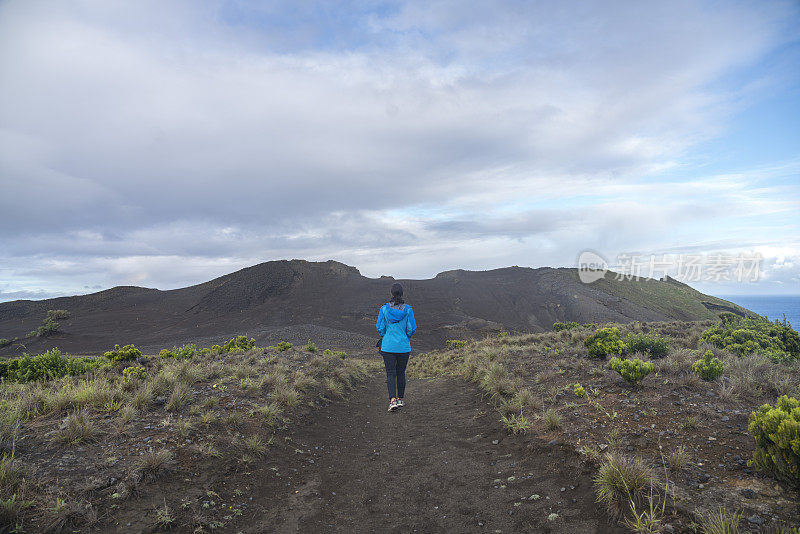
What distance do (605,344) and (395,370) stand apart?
5811 millimetres

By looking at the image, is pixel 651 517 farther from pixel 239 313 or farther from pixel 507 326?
pixel 239 313

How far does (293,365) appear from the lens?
12.4 meters

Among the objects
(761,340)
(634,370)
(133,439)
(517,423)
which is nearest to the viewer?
(133,439)

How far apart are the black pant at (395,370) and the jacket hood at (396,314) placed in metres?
0.74

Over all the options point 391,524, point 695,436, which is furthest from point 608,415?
point 391,524

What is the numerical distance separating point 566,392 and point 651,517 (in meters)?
4.32

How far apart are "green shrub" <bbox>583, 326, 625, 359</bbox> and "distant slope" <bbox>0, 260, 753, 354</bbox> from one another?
85.4ft

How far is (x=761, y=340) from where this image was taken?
1258 centimetres

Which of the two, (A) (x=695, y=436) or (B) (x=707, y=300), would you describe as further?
(B) (x=707, y=300)

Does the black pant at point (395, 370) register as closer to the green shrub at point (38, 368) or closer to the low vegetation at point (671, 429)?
the low vegetation at point (671, 429)

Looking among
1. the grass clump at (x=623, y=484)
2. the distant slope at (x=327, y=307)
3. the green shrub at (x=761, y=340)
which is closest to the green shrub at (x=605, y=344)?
the green shrub at (x=761, y=340)

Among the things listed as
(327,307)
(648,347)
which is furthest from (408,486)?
(327,307)

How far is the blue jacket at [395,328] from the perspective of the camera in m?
8.41

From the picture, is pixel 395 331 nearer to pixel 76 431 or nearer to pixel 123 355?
pixel 76 431
